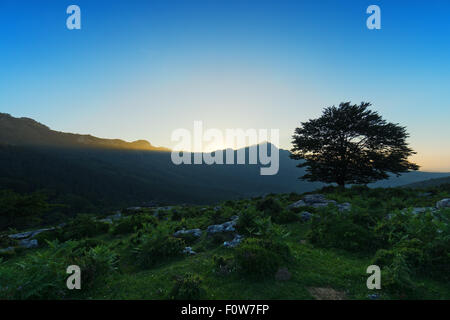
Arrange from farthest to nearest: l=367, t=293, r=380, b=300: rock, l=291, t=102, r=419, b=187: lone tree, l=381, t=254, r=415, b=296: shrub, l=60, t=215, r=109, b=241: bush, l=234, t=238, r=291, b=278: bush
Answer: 1. l=291, t=102, r=419, b=187: lone tree
2. l=60, t=215, r=109, b=241: bush
3. l=234, t=238, r=291, b=278: bush
4. l=381, t=254, r=415, b=296: shrub
5. l=367, t=293, r=380, b=300: rock

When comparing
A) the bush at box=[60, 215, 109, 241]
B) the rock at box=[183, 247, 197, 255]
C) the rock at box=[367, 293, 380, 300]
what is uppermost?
the rock at box=[367, 293, 380, 300]

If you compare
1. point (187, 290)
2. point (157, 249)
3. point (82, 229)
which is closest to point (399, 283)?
point (187, 290)

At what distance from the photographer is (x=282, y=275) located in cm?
633

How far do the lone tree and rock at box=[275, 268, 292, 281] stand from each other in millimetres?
22569

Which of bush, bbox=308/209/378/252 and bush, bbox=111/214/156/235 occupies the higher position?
bush, bbox=308/209/378/252

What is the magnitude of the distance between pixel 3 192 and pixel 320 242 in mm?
47319

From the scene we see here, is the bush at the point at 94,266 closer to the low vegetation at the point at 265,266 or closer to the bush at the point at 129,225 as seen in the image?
the low vegetation at the point at 265,266

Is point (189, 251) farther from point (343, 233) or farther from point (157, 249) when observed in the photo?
point (343, 233)

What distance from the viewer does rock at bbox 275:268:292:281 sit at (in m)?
6.25

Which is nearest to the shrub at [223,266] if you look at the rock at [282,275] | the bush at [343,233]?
the rock at [282,275]

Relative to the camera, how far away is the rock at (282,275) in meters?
6.25

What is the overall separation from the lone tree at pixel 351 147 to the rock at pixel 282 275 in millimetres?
22569

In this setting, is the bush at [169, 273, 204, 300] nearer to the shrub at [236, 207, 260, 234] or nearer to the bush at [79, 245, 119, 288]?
the bush at [79, 245, 119, 288]

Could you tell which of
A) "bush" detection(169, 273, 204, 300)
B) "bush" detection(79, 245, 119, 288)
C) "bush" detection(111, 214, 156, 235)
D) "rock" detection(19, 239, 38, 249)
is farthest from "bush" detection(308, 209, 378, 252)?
"rock" detection(19, 239, 38, 249)
